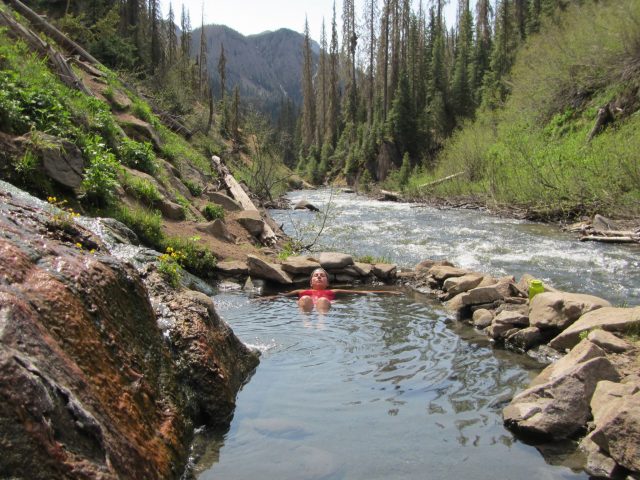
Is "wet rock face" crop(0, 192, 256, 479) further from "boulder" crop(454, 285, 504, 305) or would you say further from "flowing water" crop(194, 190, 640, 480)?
"boulder" crop(454, 285, 504, 305)

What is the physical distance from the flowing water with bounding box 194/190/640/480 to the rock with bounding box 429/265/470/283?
0.62 meters

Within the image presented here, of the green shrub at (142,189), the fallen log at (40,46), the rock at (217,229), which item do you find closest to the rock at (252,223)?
the rock at (217,229)

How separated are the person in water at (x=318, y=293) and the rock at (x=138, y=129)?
7.34m

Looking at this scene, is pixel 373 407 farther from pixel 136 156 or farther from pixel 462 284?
pixel 136 156

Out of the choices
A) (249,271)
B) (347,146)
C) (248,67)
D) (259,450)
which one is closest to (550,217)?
(249,271)

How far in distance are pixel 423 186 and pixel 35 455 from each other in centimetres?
2809

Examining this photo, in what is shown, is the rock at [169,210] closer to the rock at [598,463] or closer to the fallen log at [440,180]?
the rock at [598,463]

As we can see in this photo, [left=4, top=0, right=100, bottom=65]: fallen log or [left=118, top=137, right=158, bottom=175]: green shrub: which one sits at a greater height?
[left=4, top=0, right=100, bottom=65]: fallen log

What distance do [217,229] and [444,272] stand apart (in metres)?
4.80

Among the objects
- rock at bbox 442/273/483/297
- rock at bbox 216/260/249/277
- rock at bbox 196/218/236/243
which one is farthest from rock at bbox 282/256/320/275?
rock at bbox 442/273/483/297

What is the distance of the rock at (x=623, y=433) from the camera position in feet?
11.2

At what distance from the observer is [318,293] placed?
353 inches

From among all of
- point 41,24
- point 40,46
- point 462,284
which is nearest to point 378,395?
point 462,284

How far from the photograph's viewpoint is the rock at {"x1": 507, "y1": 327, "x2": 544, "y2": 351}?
624 centimetres
